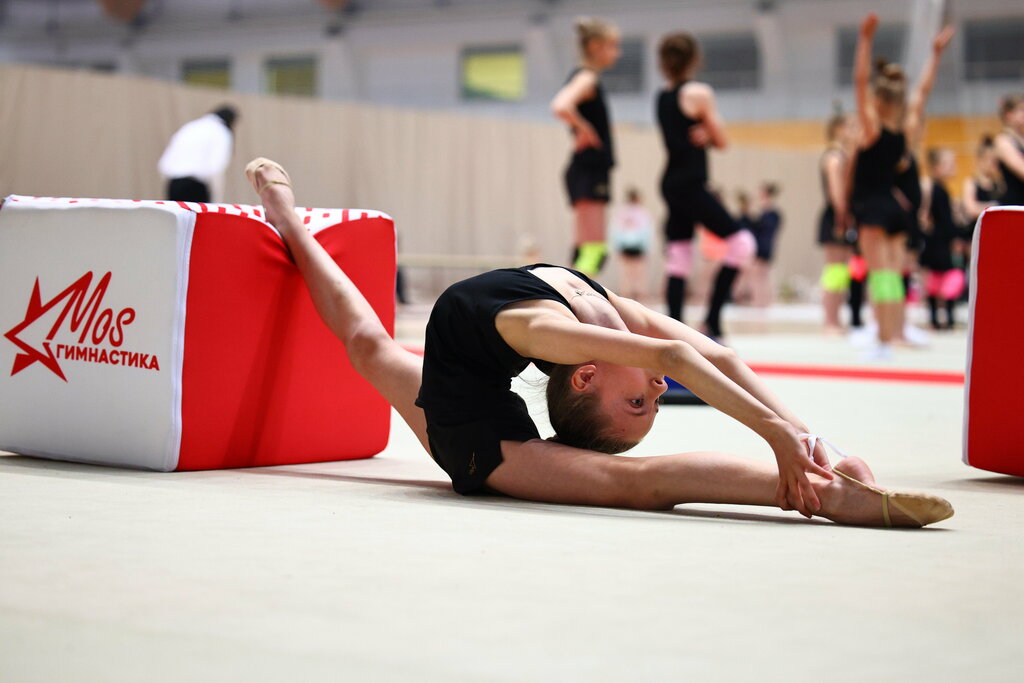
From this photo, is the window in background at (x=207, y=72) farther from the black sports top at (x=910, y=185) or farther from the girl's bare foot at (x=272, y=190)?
the girl's bare foot at (x=272, y=190)

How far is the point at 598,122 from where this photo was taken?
5992 mm

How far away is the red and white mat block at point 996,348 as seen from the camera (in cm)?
258

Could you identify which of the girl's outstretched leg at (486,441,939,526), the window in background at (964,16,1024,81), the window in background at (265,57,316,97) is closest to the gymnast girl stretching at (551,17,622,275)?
the girl's outstretched leg at (486,441,939,526)

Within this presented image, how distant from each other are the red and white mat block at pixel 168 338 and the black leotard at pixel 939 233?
6.98 m

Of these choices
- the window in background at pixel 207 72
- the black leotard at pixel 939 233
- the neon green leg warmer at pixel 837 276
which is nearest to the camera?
the neon green leg warmer at pixel 837 276

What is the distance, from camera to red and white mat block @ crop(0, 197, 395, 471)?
2465 millimetres

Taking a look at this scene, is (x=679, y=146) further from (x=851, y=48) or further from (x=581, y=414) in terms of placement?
(x=851, y=48)

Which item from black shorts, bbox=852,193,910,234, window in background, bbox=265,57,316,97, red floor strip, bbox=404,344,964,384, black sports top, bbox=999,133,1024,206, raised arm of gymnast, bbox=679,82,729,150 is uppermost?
window in background, bbox=265,57,316,97

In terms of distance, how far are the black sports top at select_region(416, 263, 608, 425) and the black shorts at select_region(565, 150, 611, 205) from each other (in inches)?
153

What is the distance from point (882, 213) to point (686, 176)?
44.4 inches

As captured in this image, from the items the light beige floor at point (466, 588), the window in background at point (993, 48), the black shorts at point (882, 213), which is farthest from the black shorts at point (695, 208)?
the window in background at point (993, 48)

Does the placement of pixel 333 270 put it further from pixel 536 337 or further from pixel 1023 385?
pixel 1023 385

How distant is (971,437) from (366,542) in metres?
1.50

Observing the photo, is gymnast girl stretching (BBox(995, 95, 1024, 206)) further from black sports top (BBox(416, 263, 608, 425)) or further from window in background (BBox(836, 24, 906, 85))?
window in background (BBox(836, 24, 906, 85))
